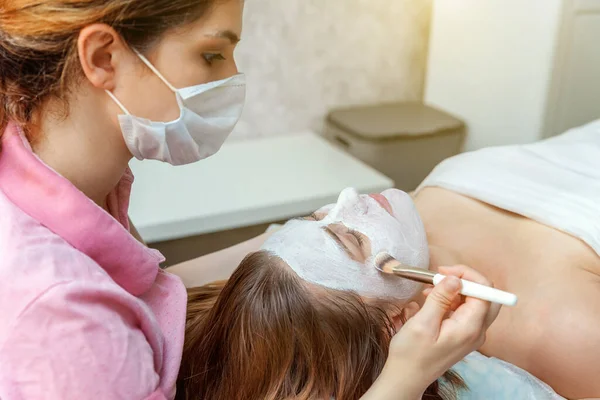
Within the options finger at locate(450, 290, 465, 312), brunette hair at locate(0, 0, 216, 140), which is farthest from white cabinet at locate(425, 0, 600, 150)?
brunette hair at locate(0, 0, 216, 140)

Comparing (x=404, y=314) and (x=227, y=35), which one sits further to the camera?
(x=404, y=314)

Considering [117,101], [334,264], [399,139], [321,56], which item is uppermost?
[117,101]

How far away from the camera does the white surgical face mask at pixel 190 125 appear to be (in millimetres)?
798

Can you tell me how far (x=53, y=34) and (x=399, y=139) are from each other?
136cm

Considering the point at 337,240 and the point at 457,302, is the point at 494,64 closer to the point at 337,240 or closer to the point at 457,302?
the point at 337,240

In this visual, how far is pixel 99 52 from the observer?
75 centimetres

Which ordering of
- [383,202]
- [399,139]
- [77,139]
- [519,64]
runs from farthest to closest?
[399,139]
[519,64]
[383,202]
[77,139]

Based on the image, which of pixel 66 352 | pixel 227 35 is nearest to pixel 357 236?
pixel 227 35

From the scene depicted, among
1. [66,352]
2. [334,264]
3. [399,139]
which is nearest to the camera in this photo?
[66,352]

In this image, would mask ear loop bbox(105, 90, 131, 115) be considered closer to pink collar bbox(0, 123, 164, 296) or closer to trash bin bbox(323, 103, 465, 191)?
pink collar bbox(0, 123, 164, 296)

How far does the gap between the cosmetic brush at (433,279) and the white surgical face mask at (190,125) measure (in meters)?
0.30

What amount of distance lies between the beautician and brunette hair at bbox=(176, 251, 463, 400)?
3.3 inches

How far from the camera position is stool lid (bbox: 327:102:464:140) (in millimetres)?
1960

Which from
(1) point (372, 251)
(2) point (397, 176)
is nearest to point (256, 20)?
(2) point (397, 176)
